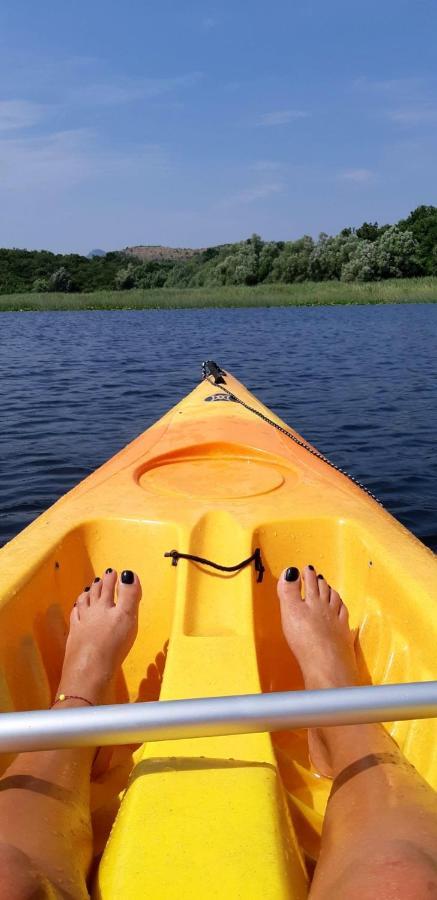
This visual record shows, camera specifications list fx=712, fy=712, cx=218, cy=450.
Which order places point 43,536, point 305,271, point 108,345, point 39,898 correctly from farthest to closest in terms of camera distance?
point 305,271 < point 108,345 < point 43,536 < point 39,898

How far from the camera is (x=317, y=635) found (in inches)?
75.1

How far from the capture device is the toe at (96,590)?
2070 mm

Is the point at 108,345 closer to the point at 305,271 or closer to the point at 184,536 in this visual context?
the point at 184,536

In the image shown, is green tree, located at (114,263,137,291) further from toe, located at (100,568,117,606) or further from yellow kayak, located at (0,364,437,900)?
toe, located at (100,568,117,606)

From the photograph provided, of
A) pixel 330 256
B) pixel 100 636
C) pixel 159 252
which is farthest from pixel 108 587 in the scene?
pixel 159 252

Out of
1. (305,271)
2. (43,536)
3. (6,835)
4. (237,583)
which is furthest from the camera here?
(305,271)

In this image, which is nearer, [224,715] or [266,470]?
[224,715]

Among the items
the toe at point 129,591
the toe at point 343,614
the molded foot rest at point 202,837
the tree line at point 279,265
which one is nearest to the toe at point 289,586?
the toe at point 343,614

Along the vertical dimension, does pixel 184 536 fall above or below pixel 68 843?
above

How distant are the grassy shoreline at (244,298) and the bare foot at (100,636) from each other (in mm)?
24612

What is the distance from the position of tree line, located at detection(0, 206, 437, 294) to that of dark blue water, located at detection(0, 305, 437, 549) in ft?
57.5

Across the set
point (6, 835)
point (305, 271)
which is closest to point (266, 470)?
point (6, 835)

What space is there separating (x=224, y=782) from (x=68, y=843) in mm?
288

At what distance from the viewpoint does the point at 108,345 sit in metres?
15.3
